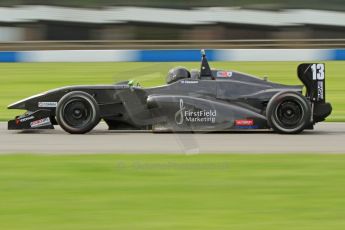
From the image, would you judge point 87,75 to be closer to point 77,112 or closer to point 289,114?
point 77,112

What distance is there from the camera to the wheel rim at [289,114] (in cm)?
1052

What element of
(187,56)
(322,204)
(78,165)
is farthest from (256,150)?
(187,56)

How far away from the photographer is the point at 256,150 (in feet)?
30.3

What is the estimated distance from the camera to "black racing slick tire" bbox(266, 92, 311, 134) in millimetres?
10461

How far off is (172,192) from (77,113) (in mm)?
4287

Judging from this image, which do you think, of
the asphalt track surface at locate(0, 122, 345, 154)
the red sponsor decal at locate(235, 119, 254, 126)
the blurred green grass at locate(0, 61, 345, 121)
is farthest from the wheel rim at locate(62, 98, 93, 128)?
the blurred green grass at locate(0, 61, 345, 121)

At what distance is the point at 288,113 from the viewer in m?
10.6

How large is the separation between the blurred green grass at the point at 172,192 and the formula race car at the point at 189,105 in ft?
6.07

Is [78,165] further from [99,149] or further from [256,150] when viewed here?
[256,150]

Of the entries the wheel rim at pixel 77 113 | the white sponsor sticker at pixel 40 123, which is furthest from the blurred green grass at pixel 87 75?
the wheel rim at pixel 77 113

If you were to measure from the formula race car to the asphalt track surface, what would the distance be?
0.17 meters

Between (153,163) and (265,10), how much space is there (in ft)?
103

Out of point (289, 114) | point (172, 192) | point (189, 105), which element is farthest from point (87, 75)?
point (172, 192)

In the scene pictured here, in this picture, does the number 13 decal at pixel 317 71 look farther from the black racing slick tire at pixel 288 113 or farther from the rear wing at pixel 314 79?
the black racing slick tire at pixel 288 113
